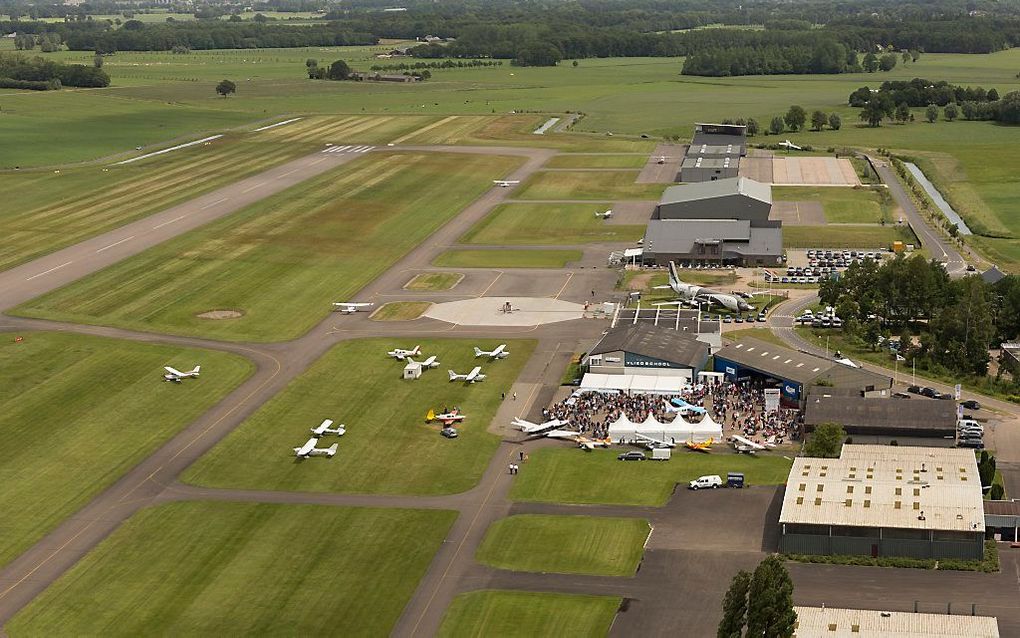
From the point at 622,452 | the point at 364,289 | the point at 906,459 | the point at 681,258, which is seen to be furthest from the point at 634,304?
the point at 906,459

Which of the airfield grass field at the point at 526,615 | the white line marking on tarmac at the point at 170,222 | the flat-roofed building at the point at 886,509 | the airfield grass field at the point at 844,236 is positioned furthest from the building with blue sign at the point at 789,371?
the white line marking on tarmac at the point at 170,222

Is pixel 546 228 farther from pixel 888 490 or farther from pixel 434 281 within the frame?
pixel 888 490

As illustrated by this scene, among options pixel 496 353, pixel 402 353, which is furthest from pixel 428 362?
pixel 496 353

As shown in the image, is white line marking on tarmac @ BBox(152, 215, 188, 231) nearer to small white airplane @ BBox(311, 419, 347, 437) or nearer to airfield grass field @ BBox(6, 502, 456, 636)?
small white airplane @ BBox(311, 419, 347, 437)

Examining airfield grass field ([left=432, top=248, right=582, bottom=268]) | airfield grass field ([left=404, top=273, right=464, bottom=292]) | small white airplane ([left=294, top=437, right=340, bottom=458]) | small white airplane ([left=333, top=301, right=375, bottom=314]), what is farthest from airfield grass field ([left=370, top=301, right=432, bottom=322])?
small white airplane ([left=294, top=437, right=340, bottom=458])

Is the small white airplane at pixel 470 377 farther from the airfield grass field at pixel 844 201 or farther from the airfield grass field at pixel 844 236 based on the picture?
the airfield grass field at pixel 844 201
